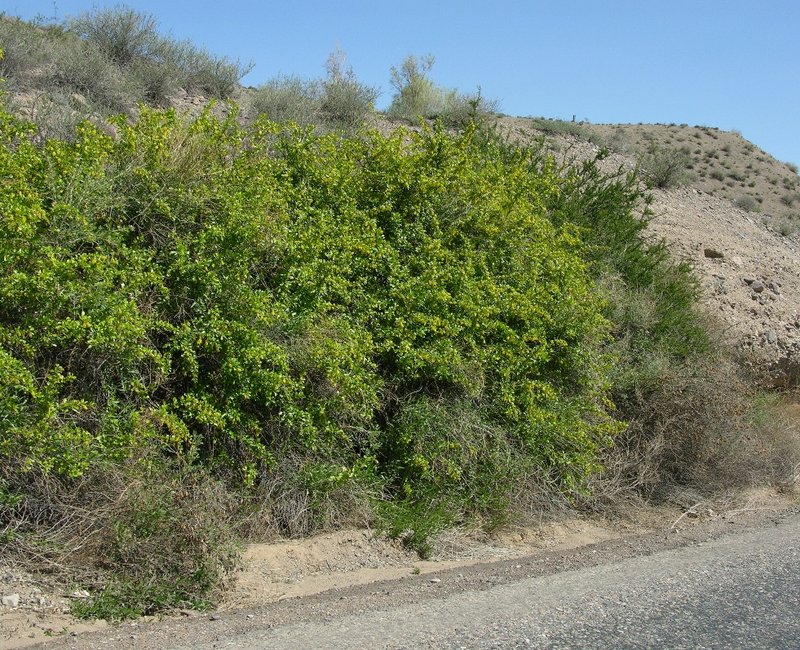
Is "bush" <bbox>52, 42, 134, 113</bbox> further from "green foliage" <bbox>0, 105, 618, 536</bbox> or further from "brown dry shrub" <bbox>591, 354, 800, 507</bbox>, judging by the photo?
"brown dry shrub" <bbox>591, 354, 800, 507</bbox>

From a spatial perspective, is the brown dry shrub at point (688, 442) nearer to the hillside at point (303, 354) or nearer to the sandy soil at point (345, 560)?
the hillside at point (303, 354)

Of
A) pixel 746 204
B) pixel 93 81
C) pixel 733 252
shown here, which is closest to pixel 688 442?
pixel 733 252

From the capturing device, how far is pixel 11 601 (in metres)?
6.59

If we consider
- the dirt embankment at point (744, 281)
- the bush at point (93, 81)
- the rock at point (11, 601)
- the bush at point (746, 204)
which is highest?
the bush at point (746, 204)

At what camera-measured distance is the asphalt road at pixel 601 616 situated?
622 centimetres

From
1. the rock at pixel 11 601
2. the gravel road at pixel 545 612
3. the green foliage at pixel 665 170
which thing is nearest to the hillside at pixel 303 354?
the rock at pixel 11 601

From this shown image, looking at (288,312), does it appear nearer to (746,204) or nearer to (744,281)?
(744,281)

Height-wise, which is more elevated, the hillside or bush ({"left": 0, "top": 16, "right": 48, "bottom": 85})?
bush ({"left": 0, "top": 16, "right": 48, "bottom": 85})

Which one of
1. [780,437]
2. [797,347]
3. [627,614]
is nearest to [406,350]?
[627,614]

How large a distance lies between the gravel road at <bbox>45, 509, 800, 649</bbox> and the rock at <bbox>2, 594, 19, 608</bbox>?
0.72m

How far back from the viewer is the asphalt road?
20.4 feet

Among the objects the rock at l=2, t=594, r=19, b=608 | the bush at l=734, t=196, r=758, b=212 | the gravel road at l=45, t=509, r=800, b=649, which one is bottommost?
the rock at l=2, t=594, r=19, b=608

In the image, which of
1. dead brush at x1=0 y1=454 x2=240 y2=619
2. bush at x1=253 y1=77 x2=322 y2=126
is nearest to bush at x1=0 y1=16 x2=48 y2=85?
bush at x1=253 y1=77 x2=322 y2=126

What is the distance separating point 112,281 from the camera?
26.5 feet
